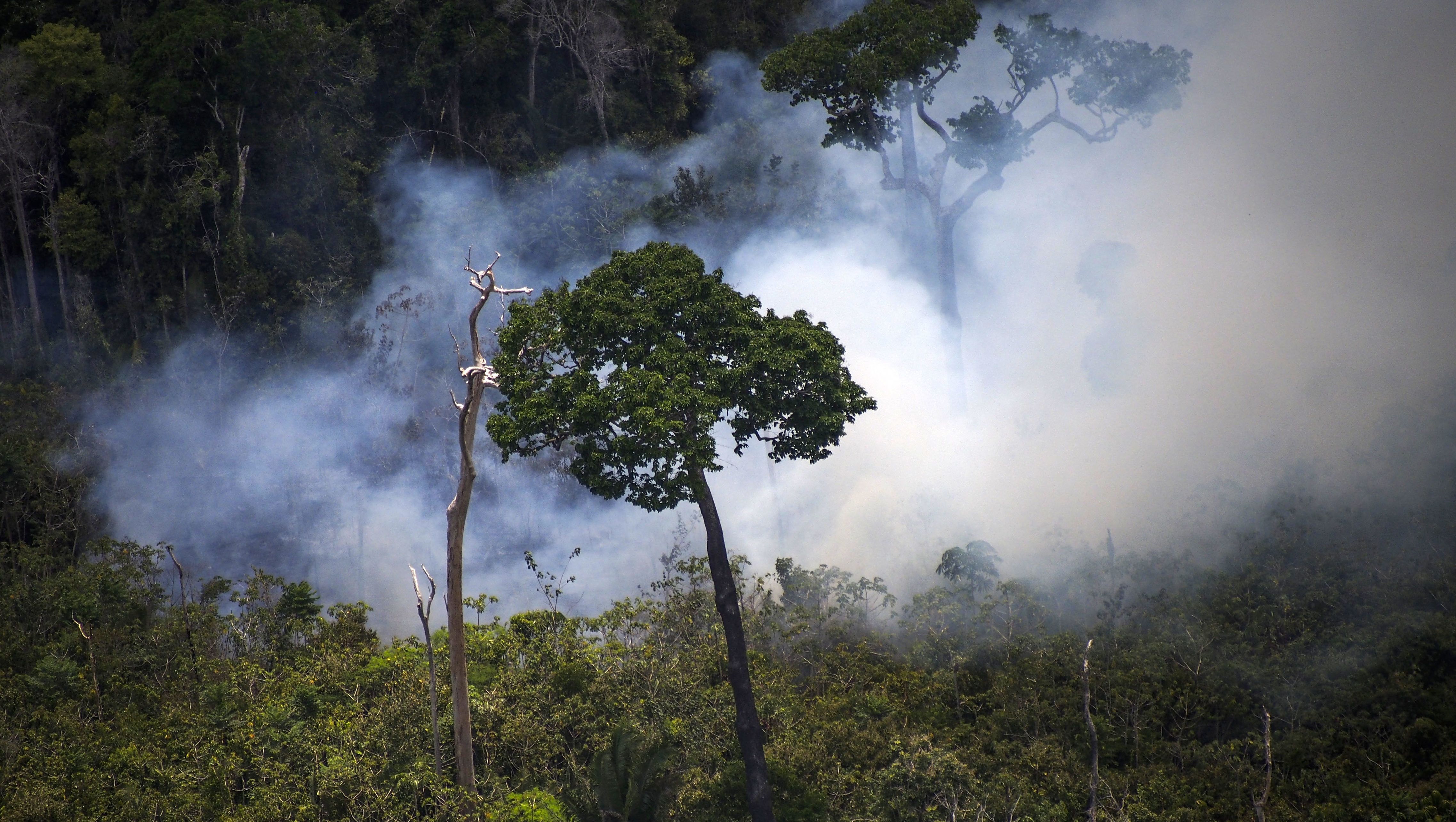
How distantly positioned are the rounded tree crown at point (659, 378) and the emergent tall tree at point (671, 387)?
0.02m

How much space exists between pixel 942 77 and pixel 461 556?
20.2 meters

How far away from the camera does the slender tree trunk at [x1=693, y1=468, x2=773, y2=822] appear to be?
21797 mm

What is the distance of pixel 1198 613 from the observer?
86.7ft

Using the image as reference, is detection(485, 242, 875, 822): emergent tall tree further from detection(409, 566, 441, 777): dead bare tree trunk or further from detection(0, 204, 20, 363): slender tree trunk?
detection(0, 204, 20, 363): slender tree trunk

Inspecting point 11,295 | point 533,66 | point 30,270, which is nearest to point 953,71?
point 533,66

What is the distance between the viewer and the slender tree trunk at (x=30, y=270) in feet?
134

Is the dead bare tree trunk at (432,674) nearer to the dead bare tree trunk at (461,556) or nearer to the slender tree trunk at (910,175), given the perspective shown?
the dead bare tree trunk at (461,556)

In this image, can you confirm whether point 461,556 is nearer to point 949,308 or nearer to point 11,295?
point 949,308

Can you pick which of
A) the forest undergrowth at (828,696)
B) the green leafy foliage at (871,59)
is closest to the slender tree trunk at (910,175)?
the green leafy foliage at (871,59)

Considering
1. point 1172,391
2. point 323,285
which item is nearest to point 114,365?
point 323,285

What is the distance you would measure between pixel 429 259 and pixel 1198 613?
78.1ft

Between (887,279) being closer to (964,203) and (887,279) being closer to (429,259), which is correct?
(964,203)

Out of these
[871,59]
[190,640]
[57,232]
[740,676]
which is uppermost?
[57,232]

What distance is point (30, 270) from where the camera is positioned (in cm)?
4103
